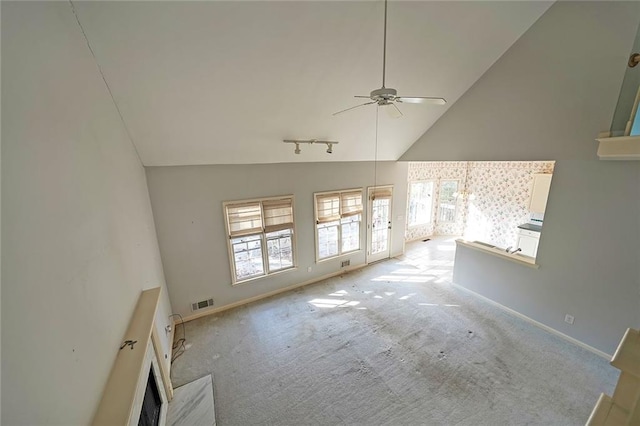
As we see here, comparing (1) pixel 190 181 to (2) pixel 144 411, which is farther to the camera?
(1) pixel 190 181

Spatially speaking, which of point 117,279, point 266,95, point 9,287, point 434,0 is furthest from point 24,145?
point 434,0

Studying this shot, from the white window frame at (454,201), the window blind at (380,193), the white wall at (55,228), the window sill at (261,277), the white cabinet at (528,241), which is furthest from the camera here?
the white window frame at (454,201)

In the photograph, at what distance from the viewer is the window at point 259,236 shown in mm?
4534

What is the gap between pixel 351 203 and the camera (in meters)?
5.76

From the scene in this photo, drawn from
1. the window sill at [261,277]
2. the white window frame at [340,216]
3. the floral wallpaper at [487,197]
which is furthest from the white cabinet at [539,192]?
the window sill at [261,277]

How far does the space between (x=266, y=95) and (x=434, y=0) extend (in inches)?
77.9

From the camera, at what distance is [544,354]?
347 centimetres

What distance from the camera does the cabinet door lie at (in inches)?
228

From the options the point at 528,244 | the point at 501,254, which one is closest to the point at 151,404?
the point at 501,254

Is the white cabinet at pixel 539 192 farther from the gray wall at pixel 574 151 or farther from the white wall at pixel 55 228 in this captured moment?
the white wall at pixel 55 228

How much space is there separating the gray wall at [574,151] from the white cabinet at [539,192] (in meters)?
2.28

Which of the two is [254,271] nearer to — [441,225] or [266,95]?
[266,95]

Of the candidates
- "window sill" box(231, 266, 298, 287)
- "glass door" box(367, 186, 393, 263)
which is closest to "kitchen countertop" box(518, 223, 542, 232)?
"glass door" box(367, 186, 393, 263)

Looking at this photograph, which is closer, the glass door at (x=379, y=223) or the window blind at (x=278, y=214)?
the window blind at (x=278, y=214)
